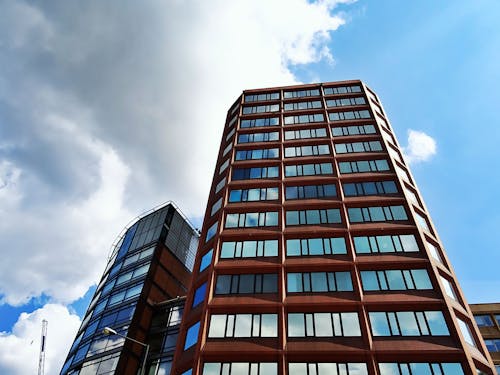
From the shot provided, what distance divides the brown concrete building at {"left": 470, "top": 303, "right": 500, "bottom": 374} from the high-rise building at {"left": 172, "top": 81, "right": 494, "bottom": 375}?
1886 cm

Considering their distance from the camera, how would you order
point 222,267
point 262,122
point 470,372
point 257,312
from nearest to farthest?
1. point 470,372
2. point 257,312
3. point 222,267
4. point 262,122

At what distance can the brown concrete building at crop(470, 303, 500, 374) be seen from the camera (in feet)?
140

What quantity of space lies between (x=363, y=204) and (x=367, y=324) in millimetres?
13114

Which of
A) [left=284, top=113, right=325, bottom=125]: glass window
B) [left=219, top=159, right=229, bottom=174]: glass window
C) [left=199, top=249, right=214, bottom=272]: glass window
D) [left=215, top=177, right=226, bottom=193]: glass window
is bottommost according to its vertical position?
[left=199, top=249, right=214, bottom=272]: glass window

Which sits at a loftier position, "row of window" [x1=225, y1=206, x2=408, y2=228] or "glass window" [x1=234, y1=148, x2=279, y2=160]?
"glass window" [x1=234, y1=148, x2=279, y2=160]

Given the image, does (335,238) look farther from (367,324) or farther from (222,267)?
(222,267)

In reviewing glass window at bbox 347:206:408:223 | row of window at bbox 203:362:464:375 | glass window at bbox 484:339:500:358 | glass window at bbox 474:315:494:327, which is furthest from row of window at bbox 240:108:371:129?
glass window at bbox 484:339:500:358

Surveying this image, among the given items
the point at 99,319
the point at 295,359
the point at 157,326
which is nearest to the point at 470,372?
the point at 295,359

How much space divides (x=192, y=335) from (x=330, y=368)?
11.3m

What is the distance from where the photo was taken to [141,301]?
37.7 meters

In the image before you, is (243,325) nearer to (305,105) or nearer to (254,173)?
(254,173)

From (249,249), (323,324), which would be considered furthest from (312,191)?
(323,324)

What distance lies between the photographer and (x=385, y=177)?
38219 mm

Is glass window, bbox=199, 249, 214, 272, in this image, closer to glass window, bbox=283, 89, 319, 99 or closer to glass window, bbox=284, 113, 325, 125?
glass window, bbox=284, 113, 325, 125
